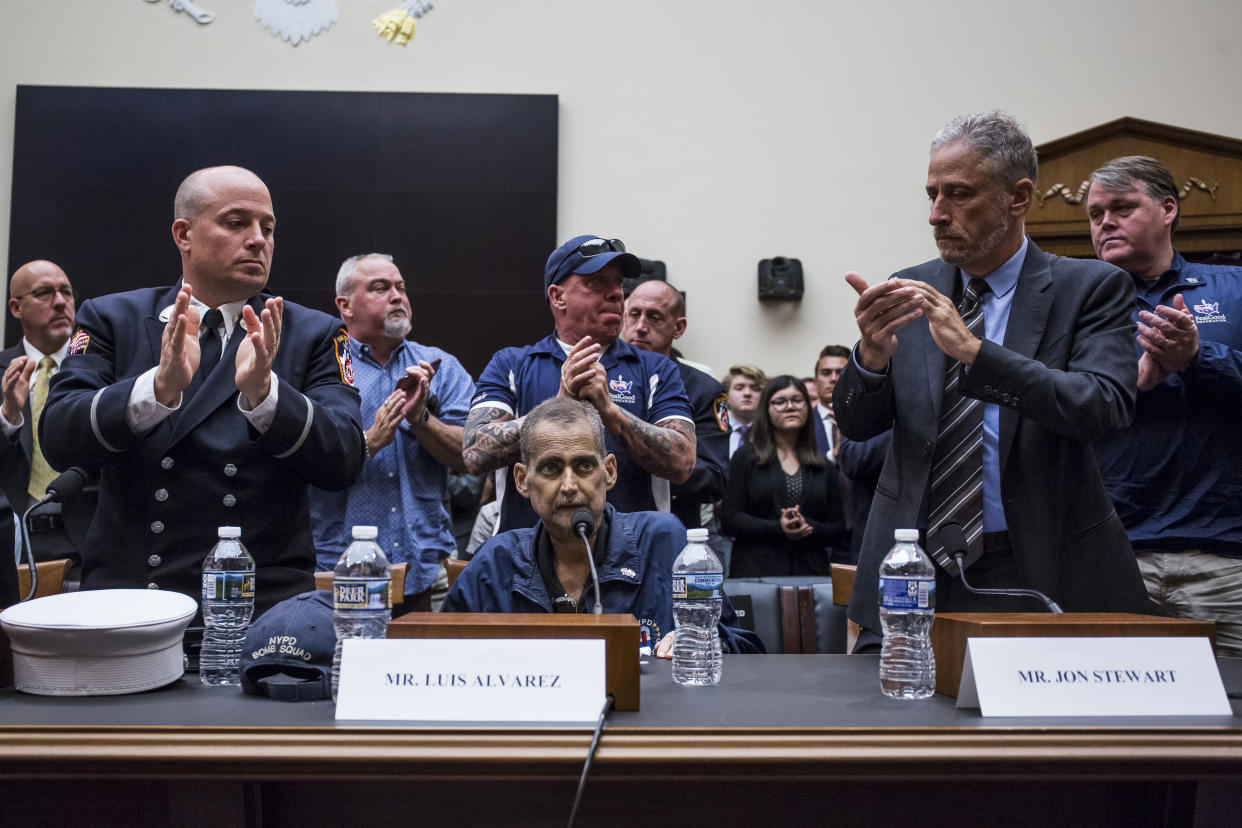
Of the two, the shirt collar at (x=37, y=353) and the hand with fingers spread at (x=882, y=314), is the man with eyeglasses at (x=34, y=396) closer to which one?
the shirt collar at (x=37, y=353)

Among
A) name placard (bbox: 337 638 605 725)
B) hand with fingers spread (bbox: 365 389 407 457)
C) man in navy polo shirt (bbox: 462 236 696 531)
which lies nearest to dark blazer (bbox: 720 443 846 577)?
man in navy polo shirt (bbox: 462 236 696 531)

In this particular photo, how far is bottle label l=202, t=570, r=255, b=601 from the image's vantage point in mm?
1648

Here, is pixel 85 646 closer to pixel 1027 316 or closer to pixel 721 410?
pixel 1027 316

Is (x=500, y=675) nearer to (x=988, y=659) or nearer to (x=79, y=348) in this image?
(x=988, y=659)

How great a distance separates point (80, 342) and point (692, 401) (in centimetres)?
178

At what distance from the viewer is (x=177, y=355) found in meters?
1.77

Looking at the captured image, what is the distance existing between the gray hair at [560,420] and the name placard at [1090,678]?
0.99m

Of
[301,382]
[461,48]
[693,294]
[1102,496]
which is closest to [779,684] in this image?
[1102,496]

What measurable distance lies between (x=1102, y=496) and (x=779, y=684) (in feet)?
2.31

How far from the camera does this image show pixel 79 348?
2014mm

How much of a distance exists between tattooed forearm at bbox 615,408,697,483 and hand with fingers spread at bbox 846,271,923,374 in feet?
2.53

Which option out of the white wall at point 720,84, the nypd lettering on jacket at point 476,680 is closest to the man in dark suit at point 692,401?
the nypd lettering on jacket at point 476,680

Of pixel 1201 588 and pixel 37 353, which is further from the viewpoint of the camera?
pixel 37 353

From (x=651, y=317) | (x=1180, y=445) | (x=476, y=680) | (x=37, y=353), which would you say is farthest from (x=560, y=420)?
(x=37, y=353)
